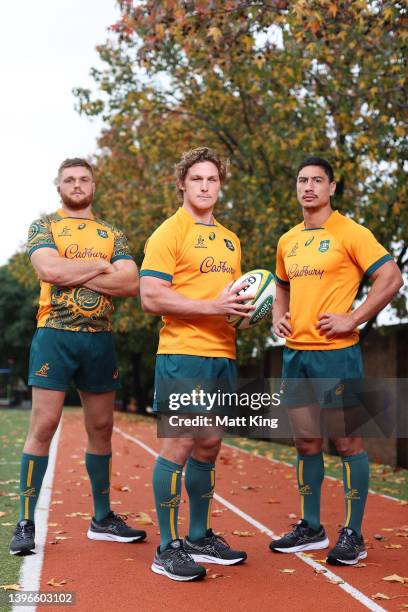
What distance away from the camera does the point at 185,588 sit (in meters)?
5.28

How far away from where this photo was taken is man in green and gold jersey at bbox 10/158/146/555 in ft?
20.3

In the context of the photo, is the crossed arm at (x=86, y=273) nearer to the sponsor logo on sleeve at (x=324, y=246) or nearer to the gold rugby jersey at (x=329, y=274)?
the gold rugby jersey at (x=329, y=274)

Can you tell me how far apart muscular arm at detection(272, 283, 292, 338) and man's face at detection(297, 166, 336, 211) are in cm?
79

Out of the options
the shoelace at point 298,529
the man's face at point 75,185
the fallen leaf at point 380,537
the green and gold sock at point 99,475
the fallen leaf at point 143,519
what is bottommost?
the fallen leaf at point 143,519

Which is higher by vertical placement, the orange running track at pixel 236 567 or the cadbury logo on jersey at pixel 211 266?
the cadbury logo on jersey at pixel 211 266

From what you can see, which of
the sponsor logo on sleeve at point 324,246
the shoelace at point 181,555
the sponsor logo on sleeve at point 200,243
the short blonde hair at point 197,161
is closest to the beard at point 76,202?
the short blonde hair at point 197,161

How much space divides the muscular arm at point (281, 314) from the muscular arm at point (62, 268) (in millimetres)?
1342

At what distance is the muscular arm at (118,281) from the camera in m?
6.29

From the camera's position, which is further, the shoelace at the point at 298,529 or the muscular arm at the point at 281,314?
the shoelace at the point at 298,529

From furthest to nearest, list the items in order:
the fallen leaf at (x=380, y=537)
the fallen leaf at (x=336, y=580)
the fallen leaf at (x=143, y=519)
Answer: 1. the fallen leaf at (x=143, y=519)
2. the fallen leaf at (x=380, y=537)
3. the fallen leaf at (x=336, y=580)

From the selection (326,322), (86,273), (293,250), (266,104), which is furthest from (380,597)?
(266,104)

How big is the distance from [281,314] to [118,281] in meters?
1.27

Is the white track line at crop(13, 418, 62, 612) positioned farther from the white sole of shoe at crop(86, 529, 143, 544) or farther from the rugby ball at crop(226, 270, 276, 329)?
the rugby ball at crop(226, 270, 276, 329)

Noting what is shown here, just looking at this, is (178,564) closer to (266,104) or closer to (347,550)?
(347,550)
